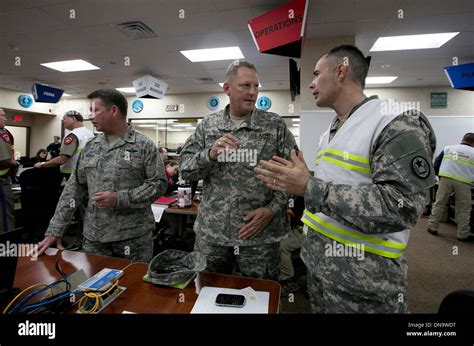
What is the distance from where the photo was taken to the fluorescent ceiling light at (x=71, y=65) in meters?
5.65

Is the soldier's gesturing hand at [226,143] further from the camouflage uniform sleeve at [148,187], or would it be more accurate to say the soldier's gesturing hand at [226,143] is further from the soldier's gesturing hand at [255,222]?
the camouflage uniform sleeve at [148,187]

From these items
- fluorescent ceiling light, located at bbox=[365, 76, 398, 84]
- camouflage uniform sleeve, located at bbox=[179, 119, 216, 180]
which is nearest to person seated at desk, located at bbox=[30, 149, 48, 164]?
camouflage uniform sleeve, located at bbox=[179, 119, 216, 180]

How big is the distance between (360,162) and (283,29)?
2.36m

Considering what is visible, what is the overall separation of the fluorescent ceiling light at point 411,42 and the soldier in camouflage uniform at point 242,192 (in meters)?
4.07

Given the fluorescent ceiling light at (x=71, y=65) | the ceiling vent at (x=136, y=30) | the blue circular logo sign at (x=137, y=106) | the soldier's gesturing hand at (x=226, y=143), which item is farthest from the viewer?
the blue circular logo sign at (x=137, y=106)

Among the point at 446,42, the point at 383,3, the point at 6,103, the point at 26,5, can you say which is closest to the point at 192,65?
the point at 26,5

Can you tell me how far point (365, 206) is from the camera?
2.51ft

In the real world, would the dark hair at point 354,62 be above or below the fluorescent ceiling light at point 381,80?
below

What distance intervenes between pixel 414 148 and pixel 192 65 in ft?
18.4

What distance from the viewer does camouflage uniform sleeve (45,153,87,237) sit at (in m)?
1.40

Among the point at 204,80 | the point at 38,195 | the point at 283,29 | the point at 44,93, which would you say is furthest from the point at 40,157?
the point at 283,29

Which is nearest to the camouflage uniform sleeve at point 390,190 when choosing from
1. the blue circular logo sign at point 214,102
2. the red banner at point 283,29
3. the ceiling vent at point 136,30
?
the red banner at point 283,29

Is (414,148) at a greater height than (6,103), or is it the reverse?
(6,103)

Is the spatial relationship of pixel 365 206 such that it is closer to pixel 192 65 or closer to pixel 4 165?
pixel 4 165
